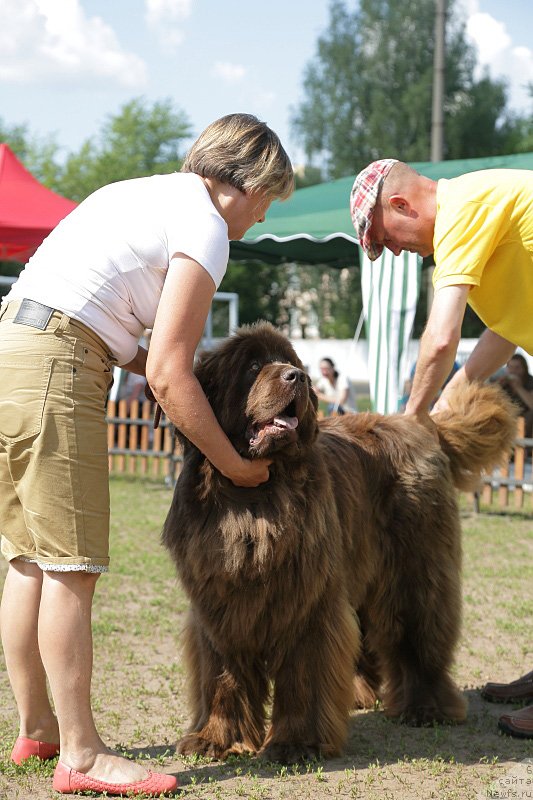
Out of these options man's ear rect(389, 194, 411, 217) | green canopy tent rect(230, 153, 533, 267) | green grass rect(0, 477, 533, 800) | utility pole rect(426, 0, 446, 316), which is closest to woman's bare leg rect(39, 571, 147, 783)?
green grass rect(0, 477, 533, 800)

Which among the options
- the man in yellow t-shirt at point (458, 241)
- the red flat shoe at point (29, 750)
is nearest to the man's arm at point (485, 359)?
the man in yellow t-shirt at point (458, 241)

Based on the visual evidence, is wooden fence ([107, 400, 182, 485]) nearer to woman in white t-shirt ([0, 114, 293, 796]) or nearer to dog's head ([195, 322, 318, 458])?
dog's head ([195, 322, 318, 458])

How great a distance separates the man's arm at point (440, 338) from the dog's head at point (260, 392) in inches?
20.0

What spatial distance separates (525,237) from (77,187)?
4427cm

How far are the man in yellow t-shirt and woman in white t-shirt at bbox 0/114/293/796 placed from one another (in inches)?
28.6

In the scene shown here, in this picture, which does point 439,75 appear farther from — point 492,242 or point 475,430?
point 492,242

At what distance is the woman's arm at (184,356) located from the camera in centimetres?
269

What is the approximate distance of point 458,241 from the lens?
3260 millimetres

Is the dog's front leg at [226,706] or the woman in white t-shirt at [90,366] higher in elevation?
the woman in white t-shirt at [90,366]

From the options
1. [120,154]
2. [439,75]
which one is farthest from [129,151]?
[439,75]

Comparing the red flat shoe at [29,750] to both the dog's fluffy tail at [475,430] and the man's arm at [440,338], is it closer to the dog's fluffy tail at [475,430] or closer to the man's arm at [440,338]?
the man's arm at [440,338]

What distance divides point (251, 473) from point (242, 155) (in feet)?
3.40

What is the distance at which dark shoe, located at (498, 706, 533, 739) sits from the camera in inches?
140

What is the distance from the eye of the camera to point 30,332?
2.72 m
